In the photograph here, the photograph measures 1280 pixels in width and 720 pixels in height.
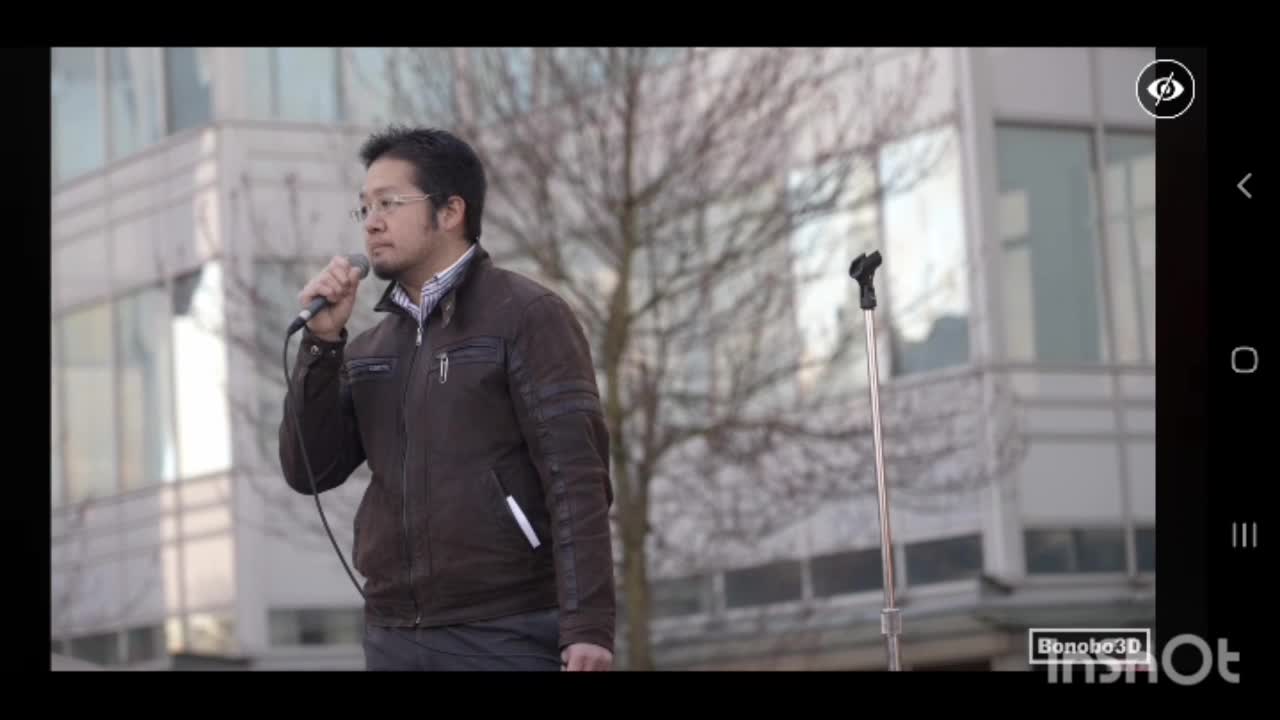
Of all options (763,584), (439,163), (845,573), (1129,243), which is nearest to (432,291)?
(439,163)

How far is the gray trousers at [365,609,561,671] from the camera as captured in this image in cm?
469

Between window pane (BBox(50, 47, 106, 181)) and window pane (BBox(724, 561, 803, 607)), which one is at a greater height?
window pane (BBox(50, 47, 106, 181))

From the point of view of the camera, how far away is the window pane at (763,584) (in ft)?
50.4

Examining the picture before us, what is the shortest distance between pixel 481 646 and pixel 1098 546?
1206 centimetres

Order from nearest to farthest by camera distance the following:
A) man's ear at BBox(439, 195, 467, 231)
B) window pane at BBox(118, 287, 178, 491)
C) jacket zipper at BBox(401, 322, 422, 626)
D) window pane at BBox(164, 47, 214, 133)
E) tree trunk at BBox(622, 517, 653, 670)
A: jacket zipper at BBox(401, 322, 422, 626) < man's ear at BBox(439, 195, 467, 231) < tree trunk at BBox(622, 517, 653, 670) < window pane at BBox(164, 47, 214, 133) < window pane at BBox(118, 287, 178, 491)

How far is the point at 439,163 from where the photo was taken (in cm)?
500

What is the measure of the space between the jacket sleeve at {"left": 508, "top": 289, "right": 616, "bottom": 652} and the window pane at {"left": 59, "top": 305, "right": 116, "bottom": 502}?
46.1 feet

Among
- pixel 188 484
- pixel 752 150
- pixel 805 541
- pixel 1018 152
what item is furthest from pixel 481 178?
pixel 188 484

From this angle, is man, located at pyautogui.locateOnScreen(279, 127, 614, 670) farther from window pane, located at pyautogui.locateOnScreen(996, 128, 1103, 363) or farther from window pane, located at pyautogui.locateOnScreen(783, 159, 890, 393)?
window pane, located at pyautogui.locateOnScreen(996, 128, 1103, 363)
